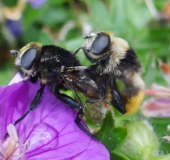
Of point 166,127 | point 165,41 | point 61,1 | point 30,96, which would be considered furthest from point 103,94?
point 61,1

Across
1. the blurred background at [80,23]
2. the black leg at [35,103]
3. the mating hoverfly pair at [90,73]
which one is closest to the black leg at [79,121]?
the mating hoverfly pair at [90,73]

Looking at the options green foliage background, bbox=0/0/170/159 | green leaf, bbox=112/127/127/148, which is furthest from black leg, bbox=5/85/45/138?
green foliage background, bbox=0/0/170/159

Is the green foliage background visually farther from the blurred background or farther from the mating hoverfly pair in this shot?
the mating hoverfly pair

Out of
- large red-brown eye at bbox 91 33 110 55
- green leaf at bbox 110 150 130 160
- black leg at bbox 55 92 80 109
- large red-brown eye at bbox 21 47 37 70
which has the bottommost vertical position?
green leaf at bbox 110 150 130 160

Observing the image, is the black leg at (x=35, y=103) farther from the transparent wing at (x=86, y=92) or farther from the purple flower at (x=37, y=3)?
the purple flower at (x=37, y=3)

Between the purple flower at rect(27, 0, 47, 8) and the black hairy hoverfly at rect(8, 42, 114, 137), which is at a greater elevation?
the black hairy hoverfly at rect(8, 42, 114, 137)
